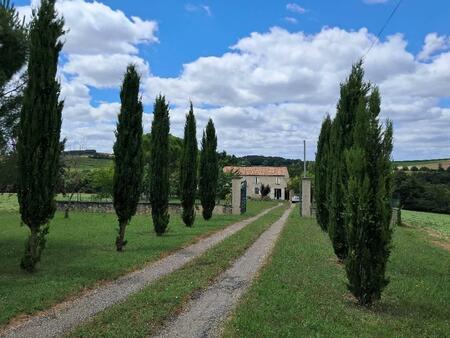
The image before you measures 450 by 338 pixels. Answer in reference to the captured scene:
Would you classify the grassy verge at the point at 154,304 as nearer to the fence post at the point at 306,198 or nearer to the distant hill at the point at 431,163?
the fence post at the point at 306,198

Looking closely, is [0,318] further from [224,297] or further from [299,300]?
[299,300]

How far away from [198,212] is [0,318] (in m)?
26.4

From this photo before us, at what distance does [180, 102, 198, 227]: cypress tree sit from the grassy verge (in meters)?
11.0

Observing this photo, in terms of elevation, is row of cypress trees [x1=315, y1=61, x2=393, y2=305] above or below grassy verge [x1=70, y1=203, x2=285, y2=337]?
above

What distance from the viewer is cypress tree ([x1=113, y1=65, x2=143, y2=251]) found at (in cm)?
1503

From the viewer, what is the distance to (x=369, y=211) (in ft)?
26.3

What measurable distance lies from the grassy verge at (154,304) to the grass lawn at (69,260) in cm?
136

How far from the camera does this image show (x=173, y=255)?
14312 mm

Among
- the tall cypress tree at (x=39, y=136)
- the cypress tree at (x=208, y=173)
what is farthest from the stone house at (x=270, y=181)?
the tall cypress tree at (x=39, y=136)

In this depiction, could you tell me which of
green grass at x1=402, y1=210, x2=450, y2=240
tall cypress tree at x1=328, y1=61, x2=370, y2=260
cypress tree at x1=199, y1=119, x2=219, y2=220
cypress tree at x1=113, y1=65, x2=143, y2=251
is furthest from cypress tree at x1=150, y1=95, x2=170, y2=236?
green grass at x1=402, y1=210, x2=450, y2=240

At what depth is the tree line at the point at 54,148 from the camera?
1086 cm

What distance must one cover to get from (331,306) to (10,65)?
1317cm

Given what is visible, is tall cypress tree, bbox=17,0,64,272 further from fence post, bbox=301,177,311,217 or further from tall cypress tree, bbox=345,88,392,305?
fence post, bbox=301,177,311,217

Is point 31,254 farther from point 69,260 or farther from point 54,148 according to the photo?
point 54,148
